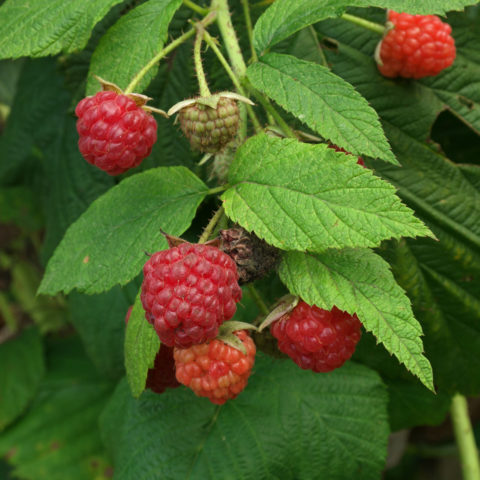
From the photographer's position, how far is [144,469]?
4.86 feet

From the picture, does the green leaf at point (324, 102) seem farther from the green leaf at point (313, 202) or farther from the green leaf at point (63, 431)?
the green leaf at point (63, 431)

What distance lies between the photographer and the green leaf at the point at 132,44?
1111mm

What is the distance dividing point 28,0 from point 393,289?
892 millimetres

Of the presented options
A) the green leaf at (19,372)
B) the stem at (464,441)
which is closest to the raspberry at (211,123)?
the stem at (464,441)

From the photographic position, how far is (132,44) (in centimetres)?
113

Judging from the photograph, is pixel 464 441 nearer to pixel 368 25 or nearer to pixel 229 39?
pixel 368 25

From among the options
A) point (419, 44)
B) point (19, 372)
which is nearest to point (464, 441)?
point (419, 44)

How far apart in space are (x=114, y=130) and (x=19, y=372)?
177cm

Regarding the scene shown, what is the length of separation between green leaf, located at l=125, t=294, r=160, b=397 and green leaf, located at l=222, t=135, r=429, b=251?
0.81 ft

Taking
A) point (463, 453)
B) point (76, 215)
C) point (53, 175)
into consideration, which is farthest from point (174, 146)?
point (463, 453)

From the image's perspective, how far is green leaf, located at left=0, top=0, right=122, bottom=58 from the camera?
113cm

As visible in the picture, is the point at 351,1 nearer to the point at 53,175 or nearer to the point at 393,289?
the point at 393,289

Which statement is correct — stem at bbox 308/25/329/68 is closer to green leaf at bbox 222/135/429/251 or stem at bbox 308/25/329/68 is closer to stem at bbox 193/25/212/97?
stem at bbox 193/25/212/97

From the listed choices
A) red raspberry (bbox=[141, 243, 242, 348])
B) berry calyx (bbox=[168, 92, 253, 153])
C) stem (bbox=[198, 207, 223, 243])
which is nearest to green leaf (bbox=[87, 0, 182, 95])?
berry calyx (bbox=[168, 92, 253, 153])
